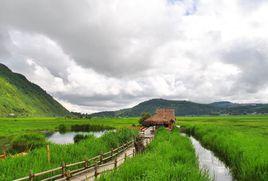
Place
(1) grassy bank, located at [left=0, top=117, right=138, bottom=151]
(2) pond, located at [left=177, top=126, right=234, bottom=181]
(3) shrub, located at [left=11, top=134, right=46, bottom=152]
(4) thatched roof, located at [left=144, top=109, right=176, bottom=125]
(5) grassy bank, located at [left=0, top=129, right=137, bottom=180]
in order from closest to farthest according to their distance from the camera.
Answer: (5) grassy bank, located at [left=0, top=129, right=137, bottom=180]
(2) pond, located at [left=177, top=126, right=234, bottom=181]
(3) shrub, located at [left=11, top=134, right=46, bottom=152]
(1) grassy bank, located at [left=0, top=117, right=138, bottom=151]
(4) thatched roof, located at [left=144, top=109, right=176, bottom=125]

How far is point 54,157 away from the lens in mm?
23406

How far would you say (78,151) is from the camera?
1036 inches

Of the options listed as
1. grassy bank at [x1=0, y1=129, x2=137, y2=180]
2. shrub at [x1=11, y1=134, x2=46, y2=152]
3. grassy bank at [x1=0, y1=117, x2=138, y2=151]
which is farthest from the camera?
grassy bank at [x1=0, y1=117, x2=138, y2=151]

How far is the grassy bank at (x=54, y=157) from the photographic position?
18719mm

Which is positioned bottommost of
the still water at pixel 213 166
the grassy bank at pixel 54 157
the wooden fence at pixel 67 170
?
the still water at pixel 213 166

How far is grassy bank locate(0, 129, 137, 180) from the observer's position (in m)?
18.7

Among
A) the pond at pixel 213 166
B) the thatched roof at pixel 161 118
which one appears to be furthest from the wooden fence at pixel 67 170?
the thatched roof at pixel 161 118

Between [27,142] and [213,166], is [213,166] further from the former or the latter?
[27,142]

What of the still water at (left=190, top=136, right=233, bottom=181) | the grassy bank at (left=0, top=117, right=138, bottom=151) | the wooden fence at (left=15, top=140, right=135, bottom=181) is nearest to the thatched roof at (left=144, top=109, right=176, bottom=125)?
the grassy bank at (left=0, top=117, right=138, bottom=151)

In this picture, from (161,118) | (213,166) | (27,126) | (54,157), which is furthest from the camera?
(27,126)

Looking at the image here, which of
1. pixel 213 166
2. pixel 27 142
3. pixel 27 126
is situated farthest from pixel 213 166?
pixel 27 126

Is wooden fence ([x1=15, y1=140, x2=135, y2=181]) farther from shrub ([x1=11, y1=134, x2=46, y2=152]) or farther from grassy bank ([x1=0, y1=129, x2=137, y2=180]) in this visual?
shrub ([x1=11, y1=134, x2=46, y2=152])

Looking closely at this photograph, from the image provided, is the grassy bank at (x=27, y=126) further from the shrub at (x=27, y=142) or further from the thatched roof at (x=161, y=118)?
the thatched roof at (x=161, y=118)

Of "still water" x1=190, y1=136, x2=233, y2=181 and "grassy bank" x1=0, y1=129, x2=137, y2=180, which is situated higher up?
"grassy bank" x1=0, y1=129, x2=137, y2=180
